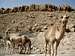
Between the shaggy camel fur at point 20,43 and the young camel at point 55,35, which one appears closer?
the young camel at point 55,35

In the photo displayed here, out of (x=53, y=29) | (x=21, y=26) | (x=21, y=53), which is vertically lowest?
(x=21, y=26)

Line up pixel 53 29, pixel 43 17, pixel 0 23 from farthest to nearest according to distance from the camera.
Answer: pixel 43 17 < pixel 0 23 < pixel 53 29

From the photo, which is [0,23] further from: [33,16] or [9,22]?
[33,16]

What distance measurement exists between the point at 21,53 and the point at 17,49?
0.94 ft

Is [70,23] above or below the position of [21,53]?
below

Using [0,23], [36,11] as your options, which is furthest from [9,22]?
[36,11]

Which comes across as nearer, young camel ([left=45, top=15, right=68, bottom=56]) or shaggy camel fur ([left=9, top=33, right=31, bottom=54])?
young camel ([left=45, top=15, right=68, bottom=56])

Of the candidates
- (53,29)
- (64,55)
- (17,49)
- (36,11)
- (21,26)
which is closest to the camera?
(53,29)

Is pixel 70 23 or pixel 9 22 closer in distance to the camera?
pixel 70 23

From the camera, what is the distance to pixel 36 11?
2711cm

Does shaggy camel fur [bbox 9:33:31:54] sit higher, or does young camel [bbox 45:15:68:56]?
young camel [bbox 45:15:68:56]

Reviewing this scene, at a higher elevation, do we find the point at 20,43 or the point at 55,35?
the point at 55,35

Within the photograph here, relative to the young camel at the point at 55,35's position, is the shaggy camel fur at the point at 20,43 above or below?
below

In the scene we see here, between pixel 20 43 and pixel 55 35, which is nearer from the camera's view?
pixel 55 35
